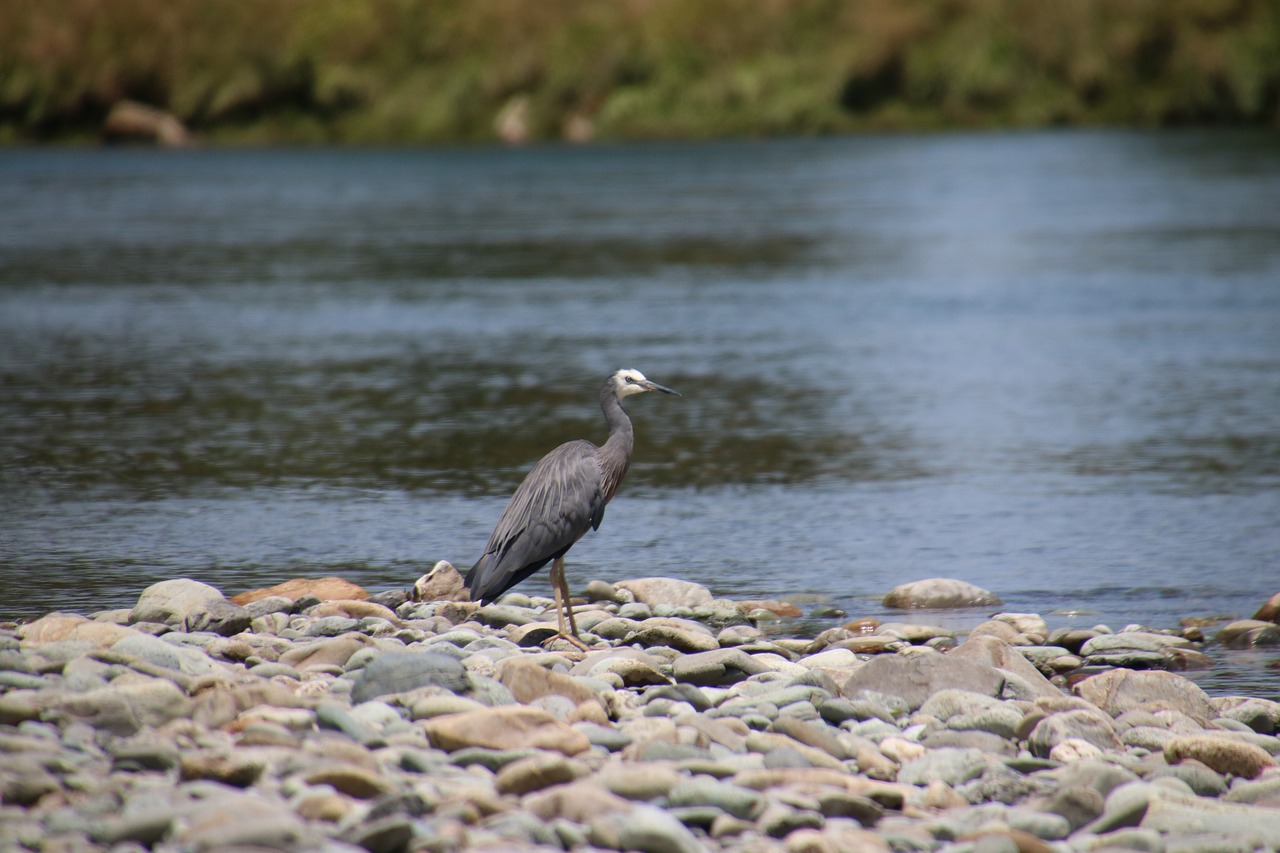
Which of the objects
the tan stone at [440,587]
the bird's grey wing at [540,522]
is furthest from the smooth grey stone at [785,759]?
the tan stone at [440,587]

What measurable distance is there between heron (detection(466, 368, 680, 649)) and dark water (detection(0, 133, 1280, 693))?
178 centimetres

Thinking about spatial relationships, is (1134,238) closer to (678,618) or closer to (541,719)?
(678,618)

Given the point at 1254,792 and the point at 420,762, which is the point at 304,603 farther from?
the point at 1254,792

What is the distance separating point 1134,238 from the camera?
33.1m

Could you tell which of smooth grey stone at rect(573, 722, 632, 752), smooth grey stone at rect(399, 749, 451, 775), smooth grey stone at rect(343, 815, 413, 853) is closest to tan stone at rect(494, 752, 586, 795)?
smooth grey stone at rect(399, 749, 451, 775)

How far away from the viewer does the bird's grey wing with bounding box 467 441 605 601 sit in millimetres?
9219

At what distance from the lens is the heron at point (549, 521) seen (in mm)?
9211

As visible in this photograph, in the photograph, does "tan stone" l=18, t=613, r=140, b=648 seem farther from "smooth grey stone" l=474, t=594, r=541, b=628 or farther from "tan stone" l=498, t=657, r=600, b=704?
"smooth grey stone" l=474, t=594, r=541, b=628

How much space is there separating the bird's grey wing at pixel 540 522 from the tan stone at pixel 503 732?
2.38 metres

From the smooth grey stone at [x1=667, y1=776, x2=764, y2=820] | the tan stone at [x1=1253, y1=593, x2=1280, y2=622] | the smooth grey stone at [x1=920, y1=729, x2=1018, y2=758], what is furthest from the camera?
the tan stone at [x1=1253, y1=593, x2=1280, y2=622]

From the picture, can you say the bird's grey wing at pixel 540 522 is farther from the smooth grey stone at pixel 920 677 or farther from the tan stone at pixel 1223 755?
the tan stone at pixel 1223 755

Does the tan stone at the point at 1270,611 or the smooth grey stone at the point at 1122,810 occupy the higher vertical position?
the smooth grey stone at the point at 1122,810

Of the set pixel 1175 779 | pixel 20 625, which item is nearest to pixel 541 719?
pixel 1175 779

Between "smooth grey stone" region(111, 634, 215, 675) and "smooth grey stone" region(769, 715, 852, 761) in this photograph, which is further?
"smooth grey stone" region(111, 634, 215, 675)
